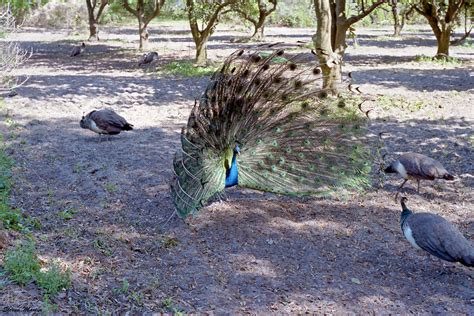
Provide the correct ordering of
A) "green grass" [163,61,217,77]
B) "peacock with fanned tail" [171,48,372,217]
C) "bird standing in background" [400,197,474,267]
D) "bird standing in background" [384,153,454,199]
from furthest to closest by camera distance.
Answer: "green grass" [163,61,217,77] → "bird standing in background" [384,153,454,199] → "peacock with fanned tail" [171,48,372,217] → "bird standing in background" [400,197,474,267]

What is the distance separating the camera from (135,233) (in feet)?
18.1

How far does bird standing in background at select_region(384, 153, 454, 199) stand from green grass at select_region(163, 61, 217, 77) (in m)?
9.94

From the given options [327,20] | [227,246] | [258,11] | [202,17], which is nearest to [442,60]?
[202,17]

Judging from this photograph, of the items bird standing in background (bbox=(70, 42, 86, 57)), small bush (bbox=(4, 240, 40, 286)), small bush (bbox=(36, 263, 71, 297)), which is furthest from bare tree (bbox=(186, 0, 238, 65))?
small bush (bbox=(36, 263, 71, 297))

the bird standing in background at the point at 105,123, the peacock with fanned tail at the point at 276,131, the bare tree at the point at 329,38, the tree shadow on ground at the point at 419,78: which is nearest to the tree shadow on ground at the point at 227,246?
the peacock with fanned tail at the point at 276,131

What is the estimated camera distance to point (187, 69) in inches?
654

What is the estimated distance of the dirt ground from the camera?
4500 millimetres

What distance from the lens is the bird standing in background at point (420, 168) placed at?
20.1 ft

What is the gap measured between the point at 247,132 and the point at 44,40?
1002 inches

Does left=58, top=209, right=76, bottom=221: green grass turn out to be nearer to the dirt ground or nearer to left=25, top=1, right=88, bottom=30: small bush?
the dirt ground

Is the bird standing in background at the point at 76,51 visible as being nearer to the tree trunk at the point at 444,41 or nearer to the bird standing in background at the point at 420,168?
the tree trunk at the point at 444,41

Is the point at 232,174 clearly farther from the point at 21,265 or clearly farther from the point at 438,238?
the point at 21,265

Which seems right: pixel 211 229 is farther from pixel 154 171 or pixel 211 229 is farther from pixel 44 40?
pixel 44 40

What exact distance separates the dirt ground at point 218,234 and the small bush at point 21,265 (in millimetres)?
87
